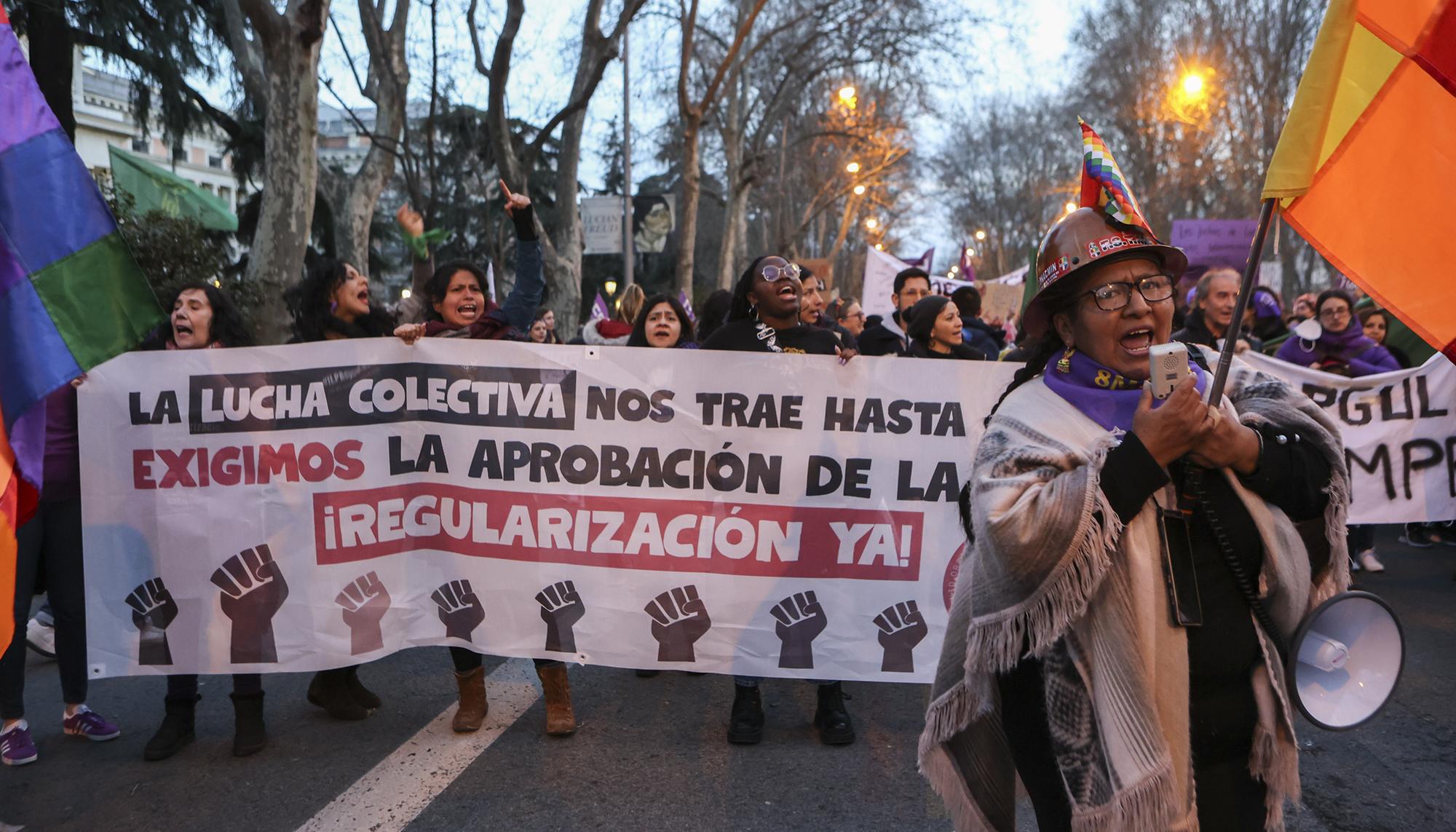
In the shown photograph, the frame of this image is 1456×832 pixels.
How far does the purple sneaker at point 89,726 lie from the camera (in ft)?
13.7

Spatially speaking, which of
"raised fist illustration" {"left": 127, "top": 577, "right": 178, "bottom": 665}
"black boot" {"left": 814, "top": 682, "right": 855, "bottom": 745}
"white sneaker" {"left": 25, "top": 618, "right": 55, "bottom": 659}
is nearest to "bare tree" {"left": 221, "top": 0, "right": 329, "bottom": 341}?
"white sneaker" {"left": 25, "top": 618, "right": 55, "bottom": 659}

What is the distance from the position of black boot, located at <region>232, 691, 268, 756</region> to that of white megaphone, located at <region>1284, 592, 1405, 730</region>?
143 inches

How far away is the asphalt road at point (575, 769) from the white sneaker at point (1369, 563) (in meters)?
2.21

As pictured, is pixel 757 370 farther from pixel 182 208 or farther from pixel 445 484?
pixel 182 208

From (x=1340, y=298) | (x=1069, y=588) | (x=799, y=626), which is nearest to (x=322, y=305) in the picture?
(x=799, y=626)

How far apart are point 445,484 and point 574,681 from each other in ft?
4.19

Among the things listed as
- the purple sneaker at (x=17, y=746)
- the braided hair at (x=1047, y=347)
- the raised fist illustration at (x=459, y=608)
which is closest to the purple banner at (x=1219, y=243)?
the raised fist illustration at (x=459, y=608)

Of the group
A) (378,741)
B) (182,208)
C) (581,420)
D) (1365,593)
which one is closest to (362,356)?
(581,420)

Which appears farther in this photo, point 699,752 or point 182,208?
point 182,208

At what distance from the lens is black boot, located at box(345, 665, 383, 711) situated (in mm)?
4461

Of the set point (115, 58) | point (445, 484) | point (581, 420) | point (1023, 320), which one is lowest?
point (445, 484)

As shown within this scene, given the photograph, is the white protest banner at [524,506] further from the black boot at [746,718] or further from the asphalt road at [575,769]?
the asphalt road at [575,769]

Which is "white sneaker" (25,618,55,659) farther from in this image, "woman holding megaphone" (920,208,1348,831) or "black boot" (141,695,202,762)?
"woman holding megaphone" (920,208,1348,831)

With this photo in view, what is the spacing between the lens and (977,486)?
185 centimetres
